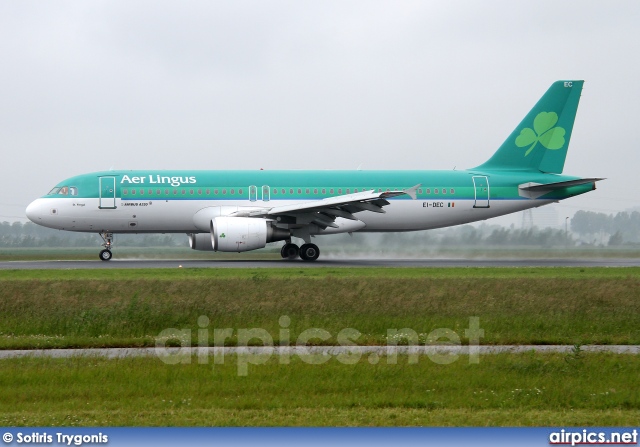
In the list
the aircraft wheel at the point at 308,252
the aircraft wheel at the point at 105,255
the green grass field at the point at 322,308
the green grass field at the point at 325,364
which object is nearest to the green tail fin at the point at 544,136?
→ the aircraft wheel at the point at 308,252

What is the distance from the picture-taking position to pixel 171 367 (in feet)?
37.7

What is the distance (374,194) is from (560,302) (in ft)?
43.1

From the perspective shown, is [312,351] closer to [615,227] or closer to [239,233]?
[239,233]

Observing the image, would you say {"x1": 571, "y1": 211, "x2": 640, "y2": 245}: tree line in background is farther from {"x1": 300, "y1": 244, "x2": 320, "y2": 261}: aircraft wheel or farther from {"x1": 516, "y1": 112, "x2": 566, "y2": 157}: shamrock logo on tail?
{"x1": 300, "y1": 244, "x2": 320, "y2": 261}: aircraft wheel

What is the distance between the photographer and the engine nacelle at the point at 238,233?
30484 mm

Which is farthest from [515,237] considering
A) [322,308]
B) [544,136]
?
[322,308]

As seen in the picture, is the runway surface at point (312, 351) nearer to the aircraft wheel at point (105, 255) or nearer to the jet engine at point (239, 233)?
the jet engine at point (239, 233)

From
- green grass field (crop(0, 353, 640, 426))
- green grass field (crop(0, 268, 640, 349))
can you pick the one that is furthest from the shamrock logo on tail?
green grass field (crop(0, 353, 640, 426))

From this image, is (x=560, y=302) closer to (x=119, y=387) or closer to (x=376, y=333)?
(x=376, y=333)

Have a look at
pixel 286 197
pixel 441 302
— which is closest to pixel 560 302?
pixel 441 302

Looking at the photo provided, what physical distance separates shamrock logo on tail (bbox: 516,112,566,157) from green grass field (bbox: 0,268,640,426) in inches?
670

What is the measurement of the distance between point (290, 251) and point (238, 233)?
4026 mm

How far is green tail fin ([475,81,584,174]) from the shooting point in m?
36.9

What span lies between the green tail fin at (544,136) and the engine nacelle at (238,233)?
1151cm
